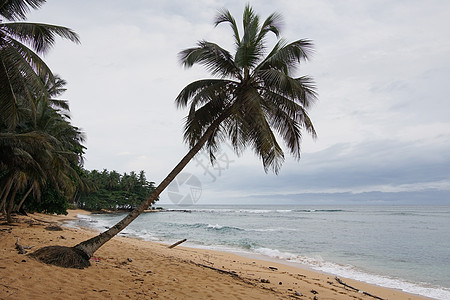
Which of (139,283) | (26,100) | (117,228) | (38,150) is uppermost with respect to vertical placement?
(26,100)

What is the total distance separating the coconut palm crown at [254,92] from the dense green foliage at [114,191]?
184 ft

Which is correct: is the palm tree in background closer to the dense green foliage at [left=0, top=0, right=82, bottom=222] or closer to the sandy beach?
the dense green foliage at [left=0, top=0, right=82, bottom=222]

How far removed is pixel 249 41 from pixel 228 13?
41.3 inches

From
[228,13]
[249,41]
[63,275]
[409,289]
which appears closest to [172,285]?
[63,275]

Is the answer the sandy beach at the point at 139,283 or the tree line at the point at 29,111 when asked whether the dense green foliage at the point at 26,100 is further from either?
the sandy beach at the point at 139,283

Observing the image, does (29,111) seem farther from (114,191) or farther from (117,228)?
(114,191)

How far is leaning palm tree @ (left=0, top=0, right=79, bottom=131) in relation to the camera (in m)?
5.68

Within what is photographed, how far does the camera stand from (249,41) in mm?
7305

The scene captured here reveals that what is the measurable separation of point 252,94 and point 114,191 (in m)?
62.4

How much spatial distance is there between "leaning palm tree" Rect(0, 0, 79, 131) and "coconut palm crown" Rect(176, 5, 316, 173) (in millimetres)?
2956

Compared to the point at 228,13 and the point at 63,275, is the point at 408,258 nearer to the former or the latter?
the point at 228,13

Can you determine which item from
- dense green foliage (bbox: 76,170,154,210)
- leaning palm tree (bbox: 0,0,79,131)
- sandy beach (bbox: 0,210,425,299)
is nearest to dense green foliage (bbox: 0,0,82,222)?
leaning palm tree (bbox: 0,0,79,131)

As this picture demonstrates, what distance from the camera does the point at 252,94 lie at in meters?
6.75

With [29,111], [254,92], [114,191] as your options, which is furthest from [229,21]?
[114,191]
